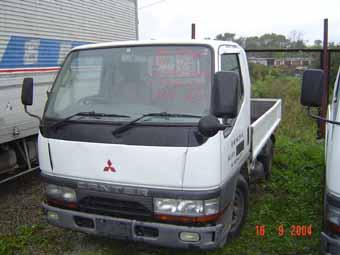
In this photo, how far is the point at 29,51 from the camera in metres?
5.54

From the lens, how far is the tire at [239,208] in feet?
12.7

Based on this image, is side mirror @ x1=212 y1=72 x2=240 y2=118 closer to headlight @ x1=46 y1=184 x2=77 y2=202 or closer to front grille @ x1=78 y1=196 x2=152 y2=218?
front grille @ x1=78 y1=196 x2=152 y2=218

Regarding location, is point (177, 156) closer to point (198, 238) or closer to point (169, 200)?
point (169, 200)

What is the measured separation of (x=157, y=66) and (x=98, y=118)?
722mm

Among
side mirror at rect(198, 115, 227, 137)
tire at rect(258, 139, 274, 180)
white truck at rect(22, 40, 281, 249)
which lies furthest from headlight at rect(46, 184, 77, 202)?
tire at rect(258, 139, 274, 180)

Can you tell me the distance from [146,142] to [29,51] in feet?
11.2

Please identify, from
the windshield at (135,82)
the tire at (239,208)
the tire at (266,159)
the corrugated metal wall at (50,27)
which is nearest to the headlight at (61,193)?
the windshield at (135,82)

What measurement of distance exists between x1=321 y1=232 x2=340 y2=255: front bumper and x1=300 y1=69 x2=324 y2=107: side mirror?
3.52ft

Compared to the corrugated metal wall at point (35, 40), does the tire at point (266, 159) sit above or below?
below

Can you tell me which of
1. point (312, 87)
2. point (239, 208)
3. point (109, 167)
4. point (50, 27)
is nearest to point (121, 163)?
point (109, 167)

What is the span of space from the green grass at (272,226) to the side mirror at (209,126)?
155 centimetres

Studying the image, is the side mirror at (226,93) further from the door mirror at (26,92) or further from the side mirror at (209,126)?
the door mirror at (26,92)

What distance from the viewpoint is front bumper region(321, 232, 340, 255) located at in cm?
267

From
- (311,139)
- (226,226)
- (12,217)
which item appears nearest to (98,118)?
(226,226)
